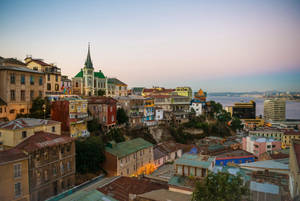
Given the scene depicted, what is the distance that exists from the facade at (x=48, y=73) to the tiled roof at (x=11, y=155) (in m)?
19.4

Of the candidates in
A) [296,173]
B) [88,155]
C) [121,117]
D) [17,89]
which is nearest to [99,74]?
[121,117]

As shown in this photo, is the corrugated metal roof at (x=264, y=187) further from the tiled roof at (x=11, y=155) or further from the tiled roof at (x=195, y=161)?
the tiled roof at (x=11, y=155)

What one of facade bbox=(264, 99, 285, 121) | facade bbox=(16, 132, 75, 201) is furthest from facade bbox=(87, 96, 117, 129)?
facade bbox=(264, 99, 285, 121)

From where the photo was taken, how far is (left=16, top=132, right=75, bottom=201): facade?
1853 cm

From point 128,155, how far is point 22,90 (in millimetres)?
18153

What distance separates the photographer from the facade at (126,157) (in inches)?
1046

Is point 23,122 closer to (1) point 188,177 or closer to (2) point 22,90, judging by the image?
(2) point 22,90

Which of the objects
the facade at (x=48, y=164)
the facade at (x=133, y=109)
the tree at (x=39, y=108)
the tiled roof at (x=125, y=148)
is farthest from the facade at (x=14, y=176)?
the facade at (x=133, y=109)

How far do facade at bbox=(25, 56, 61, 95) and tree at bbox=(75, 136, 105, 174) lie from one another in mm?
15337

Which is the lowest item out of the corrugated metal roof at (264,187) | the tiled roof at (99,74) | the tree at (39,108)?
the corrugated metal roof at (264,187)

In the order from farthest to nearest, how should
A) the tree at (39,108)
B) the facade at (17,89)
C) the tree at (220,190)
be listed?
1. the tree at (39,108)
2. the facade at (17,89)
3. the tree at (220,190)

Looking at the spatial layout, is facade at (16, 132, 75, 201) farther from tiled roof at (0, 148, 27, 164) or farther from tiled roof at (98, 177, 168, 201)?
tiled roof at (98, 177, 168, 201)

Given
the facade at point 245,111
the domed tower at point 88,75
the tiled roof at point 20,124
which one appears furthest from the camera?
the facade at point 245,111

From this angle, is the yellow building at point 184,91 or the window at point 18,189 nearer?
the window at point 18,189
